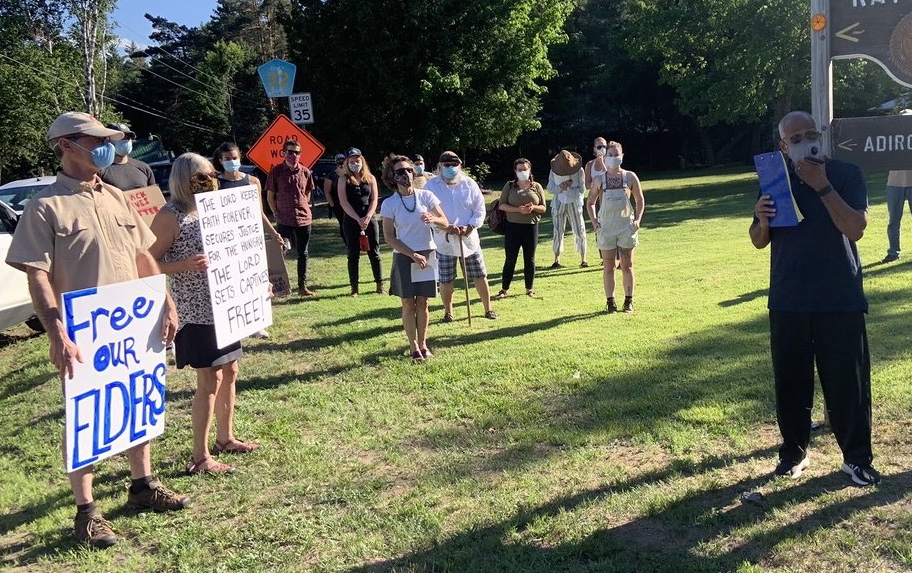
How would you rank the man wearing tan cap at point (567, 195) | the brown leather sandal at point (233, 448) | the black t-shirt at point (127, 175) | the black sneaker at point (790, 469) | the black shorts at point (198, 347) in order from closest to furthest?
1. the black sneaker at point (790, 469)
2. the black shorts at point (198, 347)
3. the brown leather sandal at point (233, 448)
4. the black t-shirt at point (127, 175)
5. the man wearing tan cap at point (567, 195)

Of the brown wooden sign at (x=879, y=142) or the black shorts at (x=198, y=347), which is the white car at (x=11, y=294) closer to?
the black shorts at (x=198, y=347)

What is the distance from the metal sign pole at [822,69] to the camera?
178 inches

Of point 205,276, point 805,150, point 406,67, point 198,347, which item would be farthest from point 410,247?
point 406,67

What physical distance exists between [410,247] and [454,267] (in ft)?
5.02

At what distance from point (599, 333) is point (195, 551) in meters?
4.74

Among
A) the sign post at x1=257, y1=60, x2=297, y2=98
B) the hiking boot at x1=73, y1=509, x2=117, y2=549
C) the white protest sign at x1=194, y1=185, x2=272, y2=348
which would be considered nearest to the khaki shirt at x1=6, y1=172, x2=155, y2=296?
the white protest sign at x1=194, y1=185, x2=272, y2=348

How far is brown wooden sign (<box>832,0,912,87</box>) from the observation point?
434 cm

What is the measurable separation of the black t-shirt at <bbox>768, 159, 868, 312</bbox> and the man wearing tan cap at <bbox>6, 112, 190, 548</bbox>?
3.41 meters

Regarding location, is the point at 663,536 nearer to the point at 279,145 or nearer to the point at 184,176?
the point at 184,176

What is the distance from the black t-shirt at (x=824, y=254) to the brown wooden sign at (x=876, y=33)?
1.06m

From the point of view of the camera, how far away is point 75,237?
3.75m

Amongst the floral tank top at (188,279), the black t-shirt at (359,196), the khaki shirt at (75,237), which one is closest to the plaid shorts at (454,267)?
the black t-shirt at (359,196)

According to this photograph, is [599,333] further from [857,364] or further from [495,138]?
[495,138]

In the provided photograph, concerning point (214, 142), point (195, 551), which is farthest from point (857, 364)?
point (214, 142)
